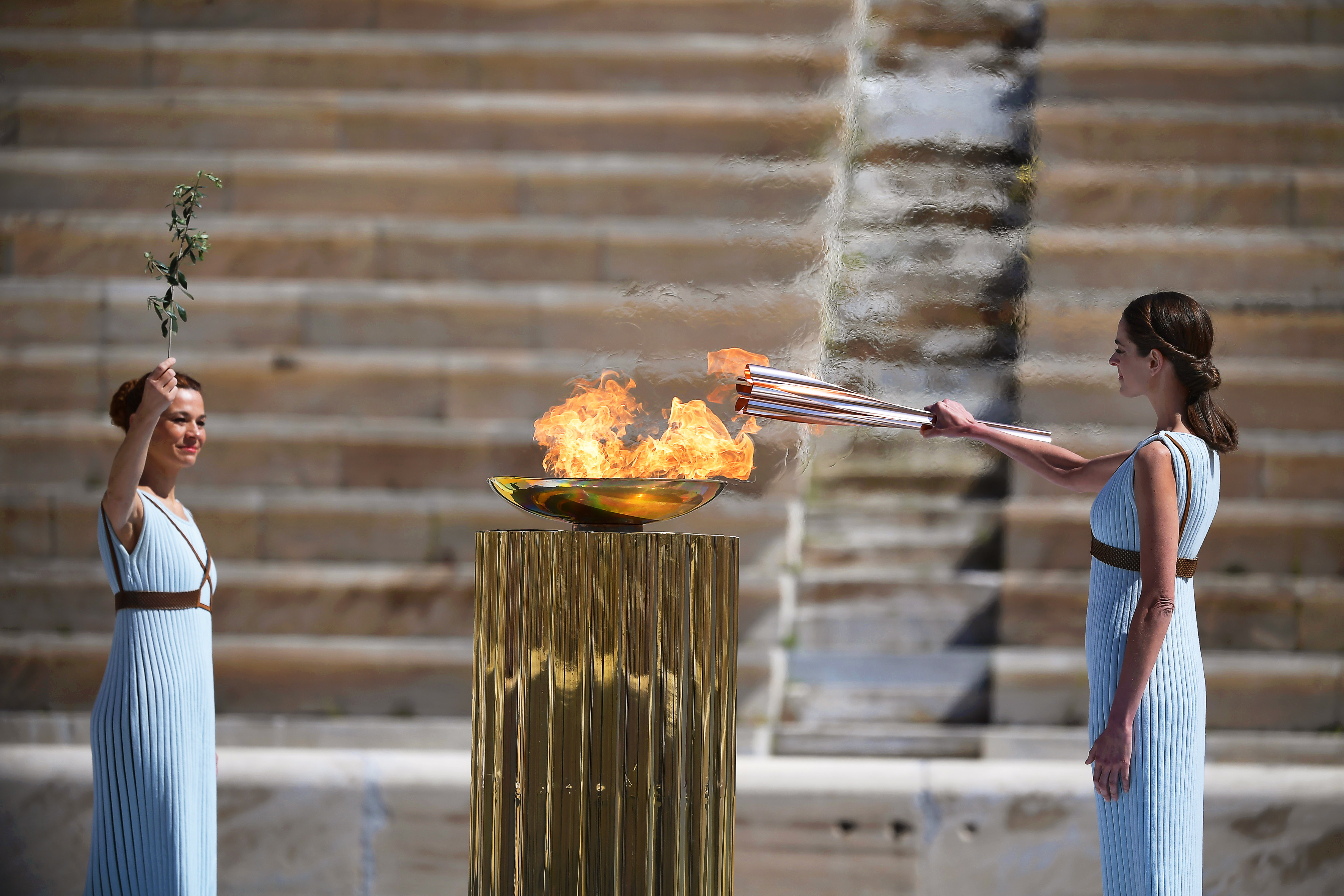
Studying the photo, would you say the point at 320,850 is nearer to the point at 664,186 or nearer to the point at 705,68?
the point at 664,186

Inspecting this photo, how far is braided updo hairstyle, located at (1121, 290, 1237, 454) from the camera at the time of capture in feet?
8.63

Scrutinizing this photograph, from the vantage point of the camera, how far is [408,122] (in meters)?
5.52

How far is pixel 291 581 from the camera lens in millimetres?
4762

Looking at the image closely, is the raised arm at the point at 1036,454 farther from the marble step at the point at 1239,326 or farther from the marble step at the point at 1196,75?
the marble step at the point at 1196,75

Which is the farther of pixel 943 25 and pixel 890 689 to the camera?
pixel 943 25

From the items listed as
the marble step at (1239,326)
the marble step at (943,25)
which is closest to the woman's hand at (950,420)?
the marble step at (1239,326)

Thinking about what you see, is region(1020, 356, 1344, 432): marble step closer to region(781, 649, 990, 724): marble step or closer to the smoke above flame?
region(781, 649, 990, 724): marble step

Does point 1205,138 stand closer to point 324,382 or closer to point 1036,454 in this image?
point 1036,454

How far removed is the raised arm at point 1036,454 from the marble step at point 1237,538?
5.48 ft

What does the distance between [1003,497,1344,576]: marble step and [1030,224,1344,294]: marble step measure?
1.02m

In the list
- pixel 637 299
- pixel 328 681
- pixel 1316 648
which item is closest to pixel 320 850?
pixel 328 681

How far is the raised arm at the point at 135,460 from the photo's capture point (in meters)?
2.76

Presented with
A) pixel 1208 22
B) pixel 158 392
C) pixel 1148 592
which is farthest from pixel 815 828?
pixel 1208 22

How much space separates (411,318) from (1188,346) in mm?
3484
